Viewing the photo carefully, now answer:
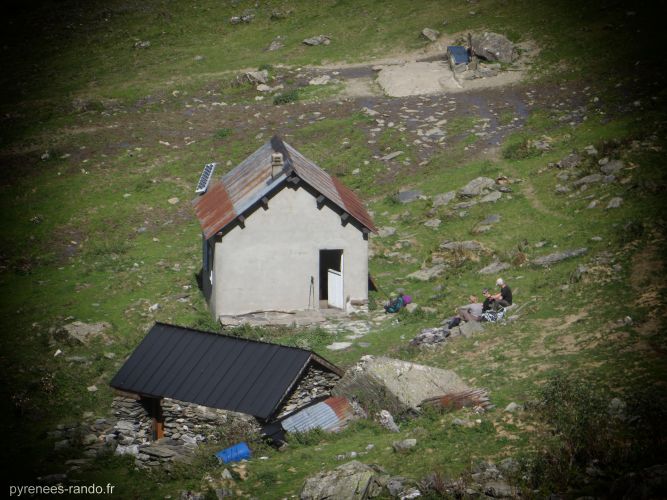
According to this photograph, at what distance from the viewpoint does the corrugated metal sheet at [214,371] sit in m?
25.0

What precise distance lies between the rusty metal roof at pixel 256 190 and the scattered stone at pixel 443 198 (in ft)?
20.8

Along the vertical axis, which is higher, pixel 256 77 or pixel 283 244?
pixel 283 244

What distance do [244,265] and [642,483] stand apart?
19319mm

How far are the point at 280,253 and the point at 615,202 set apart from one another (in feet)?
42.7

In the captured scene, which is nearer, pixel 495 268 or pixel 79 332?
pixel 79 332

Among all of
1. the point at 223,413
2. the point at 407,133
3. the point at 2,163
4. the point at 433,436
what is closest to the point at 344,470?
the point at 433,436

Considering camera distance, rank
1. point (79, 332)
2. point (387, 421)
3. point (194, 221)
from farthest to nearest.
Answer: point (194, 221) < point (79, 332) < point (387, 421)

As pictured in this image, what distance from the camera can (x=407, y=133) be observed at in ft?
175

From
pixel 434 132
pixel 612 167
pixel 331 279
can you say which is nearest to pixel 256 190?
pixel 331 279

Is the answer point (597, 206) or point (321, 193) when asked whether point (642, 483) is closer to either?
point (321, 193)

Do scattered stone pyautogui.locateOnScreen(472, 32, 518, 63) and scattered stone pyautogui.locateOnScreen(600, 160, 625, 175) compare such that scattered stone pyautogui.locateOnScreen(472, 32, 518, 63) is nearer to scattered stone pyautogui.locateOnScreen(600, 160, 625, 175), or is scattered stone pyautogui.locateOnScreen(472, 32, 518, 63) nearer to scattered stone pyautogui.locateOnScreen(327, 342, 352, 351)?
scattered stone pyautogui.locateOnScreen(600, 160, 625, 175)

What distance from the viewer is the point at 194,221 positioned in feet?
151

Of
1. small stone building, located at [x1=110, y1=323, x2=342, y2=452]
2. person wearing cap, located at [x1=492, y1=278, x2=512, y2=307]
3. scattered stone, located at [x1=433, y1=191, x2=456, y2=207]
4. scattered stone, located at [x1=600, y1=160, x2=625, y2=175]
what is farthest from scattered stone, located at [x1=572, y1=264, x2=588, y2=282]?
scattered stone, located at [x1=433, y1=191, x2=456, y2=207]

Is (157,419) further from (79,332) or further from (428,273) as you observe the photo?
(428,273)
